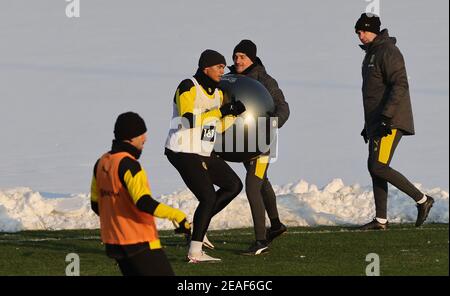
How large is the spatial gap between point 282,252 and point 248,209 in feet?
15.6

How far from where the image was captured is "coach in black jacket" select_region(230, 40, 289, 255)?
650 inches

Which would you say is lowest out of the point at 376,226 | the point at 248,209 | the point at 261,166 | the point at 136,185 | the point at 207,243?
the point at 248,209

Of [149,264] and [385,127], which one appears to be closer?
[149,264]

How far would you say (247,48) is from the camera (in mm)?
16859

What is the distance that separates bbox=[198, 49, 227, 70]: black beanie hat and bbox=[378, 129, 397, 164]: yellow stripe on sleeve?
3486mm

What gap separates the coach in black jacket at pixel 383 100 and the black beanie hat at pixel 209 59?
319cm

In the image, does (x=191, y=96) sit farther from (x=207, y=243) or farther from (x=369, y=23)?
(x=369, y=23)

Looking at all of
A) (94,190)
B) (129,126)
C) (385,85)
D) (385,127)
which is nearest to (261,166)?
(385,127)

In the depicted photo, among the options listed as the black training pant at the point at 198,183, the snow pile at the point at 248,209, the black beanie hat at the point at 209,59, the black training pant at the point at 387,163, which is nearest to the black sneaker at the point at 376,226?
the black training pant at the point at 387,163

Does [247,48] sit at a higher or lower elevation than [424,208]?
higher

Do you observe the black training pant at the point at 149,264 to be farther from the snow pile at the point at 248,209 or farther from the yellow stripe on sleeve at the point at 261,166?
the snow pile at the point at 248,209

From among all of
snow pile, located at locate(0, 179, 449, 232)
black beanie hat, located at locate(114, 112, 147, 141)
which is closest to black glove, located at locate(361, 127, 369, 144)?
snow pile, located at locate(0, 179, 449, 232)

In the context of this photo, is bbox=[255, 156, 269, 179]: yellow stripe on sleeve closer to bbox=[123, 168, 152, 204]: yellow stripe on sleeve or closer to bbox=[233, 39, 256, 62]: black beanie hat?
bbox=[233, 39, 256, 62]: black beanie hat
